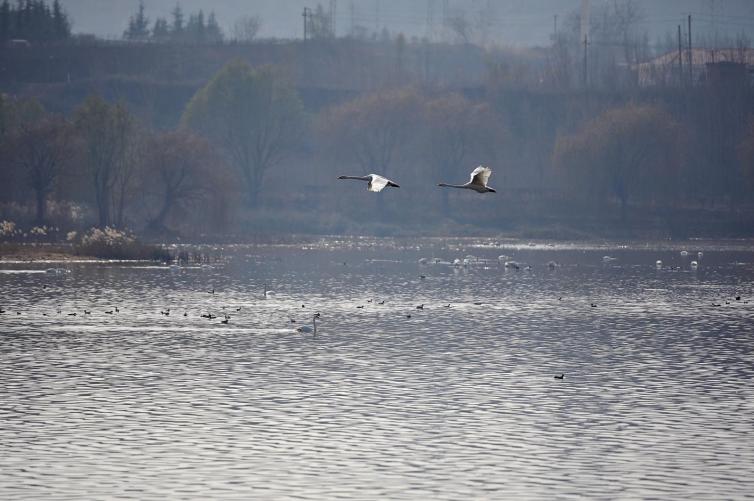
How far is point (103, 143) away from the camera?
108562 millimetres

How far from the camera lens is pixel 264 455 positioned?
28828mm

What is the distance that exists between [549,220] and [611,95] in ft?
131

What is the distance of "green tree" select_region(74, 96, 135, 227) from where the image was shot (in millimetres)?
108000

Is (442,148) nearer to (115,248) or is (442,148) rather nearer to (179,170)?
(179,170)

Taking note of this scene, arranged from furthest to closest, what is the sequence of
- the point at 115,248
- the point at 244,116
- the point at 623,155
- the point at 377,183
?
1. the point at 244,116
2. the point at 623,155
3. the point at 115,248
4. the point at 377,183

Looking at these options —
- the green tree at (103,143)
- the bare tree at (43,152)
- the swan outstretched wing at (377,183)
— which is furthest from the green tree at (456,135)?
the swan outstretched wing at (377,183)

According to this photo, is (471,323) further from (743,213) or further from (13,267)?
(743,213)

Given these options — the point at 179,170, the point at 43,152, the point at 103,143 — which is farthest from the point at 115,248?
the point at 179,170

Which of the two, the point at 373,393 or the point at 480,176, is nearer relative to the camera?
the point at 373,393

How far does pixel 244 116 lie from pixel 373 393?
110803mm

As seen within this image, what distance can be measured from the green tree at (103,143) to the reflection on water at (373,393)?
3511 centimetres

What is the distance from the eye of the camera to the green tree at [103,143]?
108m

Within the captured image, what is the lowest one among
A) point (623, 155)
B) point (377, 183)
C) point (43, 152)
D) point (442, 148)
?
point (377, 183)

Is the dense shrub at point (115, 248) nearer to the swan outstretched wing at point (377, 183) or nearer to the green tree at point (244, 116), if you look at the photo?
the green tree at point (244, 116)
